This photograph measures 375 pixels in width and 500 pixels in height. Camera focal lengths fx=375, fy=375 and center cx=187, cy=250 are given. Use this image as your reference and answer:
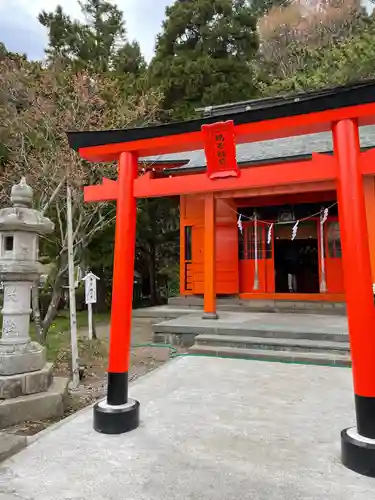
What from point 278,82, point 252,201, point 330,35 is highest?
point 330,35

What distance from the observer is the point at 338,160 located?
10.4ft

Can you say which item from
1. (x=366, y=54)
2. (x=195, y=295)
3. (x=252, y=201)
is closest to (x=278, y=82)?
(x=366, y=54)

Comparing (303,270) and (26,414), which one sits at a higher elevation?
(303,270)

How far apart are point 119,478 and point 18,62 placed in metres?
13.6

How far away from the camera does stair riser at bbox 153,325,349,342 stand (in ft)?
21.2

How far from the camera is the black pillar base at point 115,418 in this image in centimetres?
351

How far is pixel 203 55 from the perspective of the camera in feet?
59.6

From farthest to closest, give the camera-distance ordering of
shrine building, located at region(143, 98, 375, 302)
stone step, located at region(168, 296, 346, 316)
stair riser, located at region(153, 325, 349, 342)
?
shrine building, located at region(143, 98, 375, 302), stone step, located at region(168, 296, 346, 316), stair riser, located at region(153, 325, 349, 342)

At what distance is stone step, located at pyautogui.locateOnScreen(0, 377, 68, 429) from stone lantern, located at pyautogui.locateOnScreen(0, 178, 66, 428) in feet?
0.03

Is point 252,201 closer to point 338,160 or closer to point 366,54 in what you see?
point 338,160

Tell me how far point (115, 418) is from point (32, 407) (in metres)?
1.36

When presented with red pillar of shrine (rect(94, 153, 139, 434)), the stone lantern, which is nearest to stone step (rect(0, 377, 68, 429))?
the stone lantern

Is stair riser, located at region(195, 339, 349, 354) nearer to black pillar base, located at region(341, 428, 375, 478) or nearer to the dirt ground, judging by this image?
the dirt ground

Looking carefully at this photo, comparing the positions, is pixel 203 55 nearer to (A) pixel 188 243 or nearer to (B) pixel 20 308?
(A) pixel 188 243
